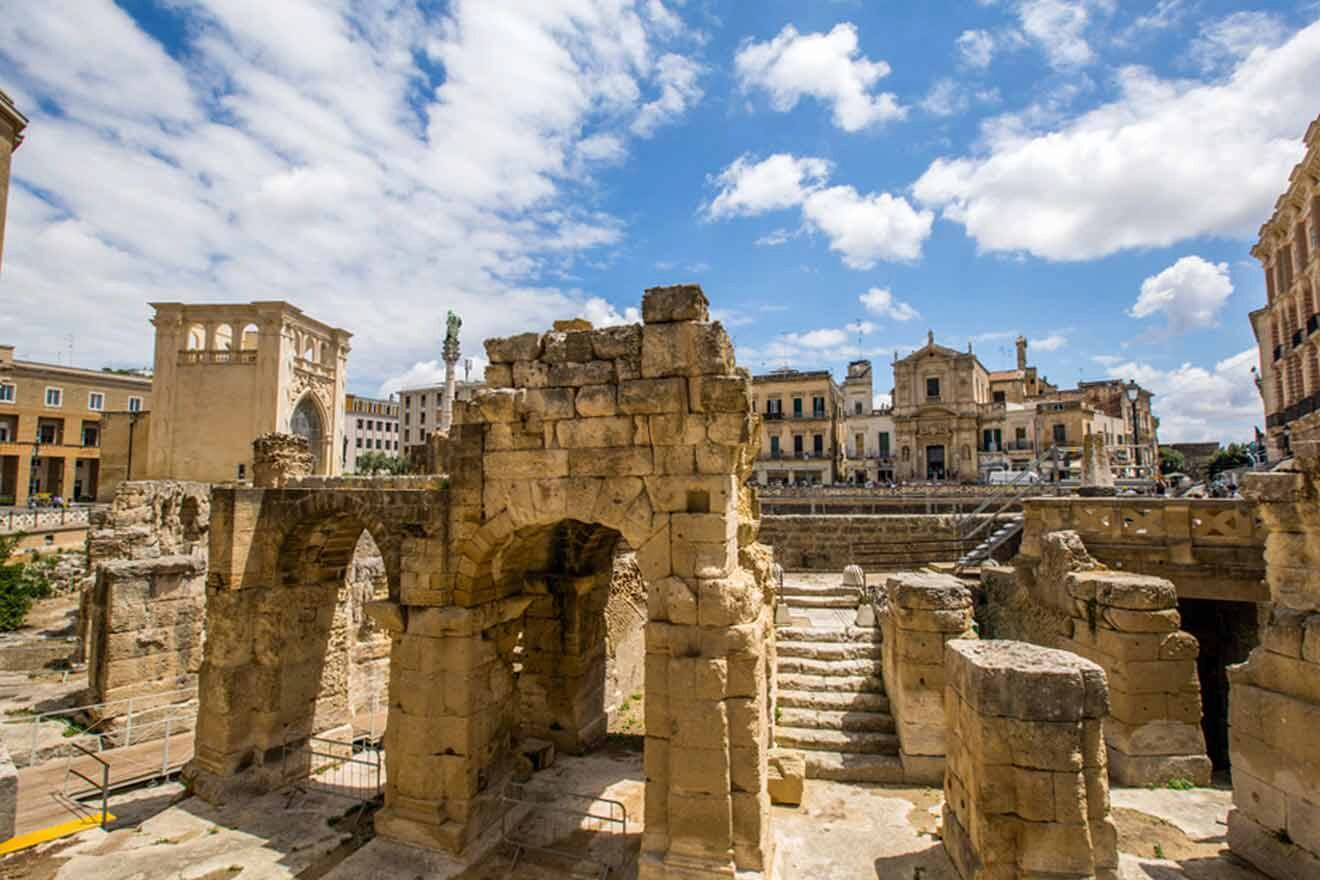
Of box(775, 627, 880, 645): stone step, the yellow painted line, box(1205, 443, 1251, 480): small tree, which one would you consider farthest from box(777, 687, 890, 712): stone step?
box(1205, 443, 1251, 480): small tree

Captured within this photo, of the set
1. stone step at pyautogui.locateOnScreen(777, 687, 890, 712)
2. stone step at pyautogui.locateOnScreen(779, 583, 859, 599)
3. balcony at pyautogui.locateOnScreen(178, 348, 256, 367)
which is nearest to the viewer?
stone step at pyautogui.locateOnScreen(777, 687, 890, 712)

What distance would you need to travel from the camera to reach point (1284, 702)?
5.29 meters

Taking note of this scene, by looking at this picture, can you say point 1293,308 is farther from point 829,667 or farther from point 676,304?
point 676,304

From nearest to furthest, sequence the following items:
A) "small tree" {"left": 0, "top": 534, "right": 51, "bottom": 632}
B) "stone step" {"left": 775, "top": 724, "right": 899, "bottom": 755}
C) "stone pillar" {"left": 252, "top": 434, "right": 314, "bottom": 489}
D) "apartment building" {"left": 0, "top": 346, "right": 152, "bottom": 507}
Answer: "stone step" {"left": 775, "top": 724, "right": 899, "bottom": 755} < "stone pillar" {"left": 252, "top": 434, "right": 314, "bottom": 489} < "small tree" {"left": 0, "top": 534, "right": 51, "bottom": 632} < "apartment building" {"left": 0, "top": 346, "right": 152, "bottom": 507}

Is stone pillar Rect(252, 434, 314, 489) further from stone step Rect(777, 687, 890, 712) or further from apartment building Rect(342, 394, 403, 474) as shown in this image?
apartment building Rect(342, 394, 403, 474)

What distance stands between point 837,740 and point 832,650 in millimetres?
1681

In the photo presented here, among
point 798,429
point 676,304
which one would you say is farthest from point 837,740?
point 798,429

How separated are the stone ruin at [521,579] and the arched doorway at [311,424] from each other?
812 inches

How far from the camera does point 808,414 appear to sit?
45.3m

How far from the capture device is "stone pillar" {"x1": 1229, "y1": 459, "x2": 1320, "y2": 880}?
509 centimetres

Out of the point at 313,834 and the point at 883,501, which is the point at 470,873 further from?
the point at 883,501

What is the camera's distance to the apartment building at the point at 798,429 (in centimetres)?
4466

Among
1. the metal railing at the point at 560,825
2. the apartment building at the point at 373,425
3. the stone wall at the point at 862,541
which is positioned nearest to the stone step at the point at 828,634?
the metal railing at the point at 560,825

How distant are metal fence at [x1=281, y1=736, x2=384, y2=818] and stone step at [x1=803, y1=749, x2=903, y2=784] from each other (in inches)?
216
